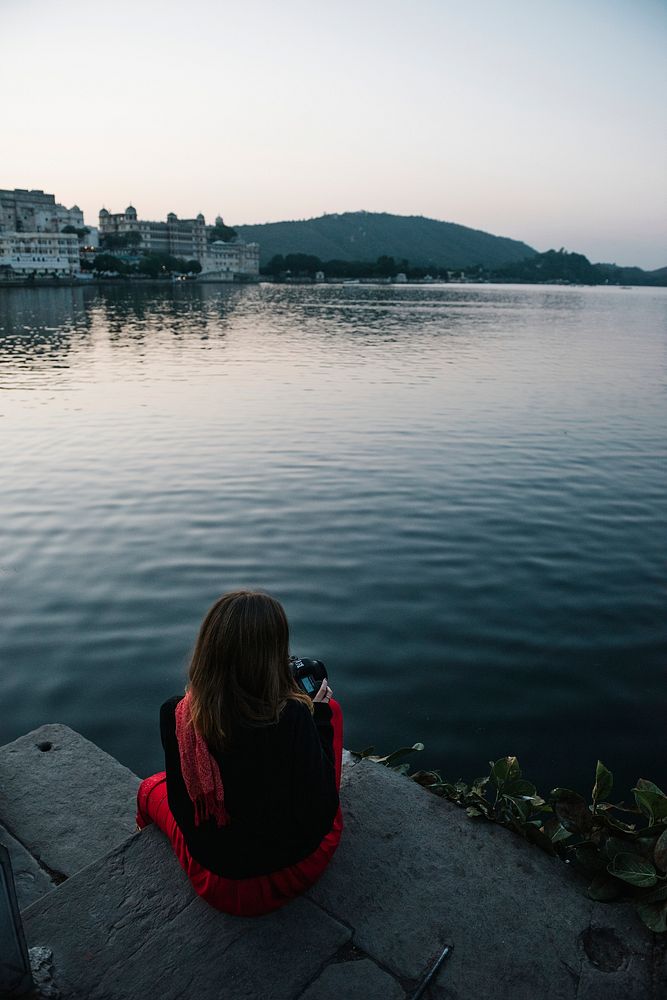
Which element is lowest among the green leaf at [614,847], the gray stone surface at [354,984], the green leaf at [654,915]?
the gray stone surface at [354,984]

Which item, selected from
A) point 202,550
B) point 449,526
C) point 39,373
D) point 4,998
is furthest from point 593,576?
point 39,373

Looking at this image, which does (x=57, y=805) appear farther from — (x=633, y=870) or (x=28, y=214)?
(x=28, y=214)

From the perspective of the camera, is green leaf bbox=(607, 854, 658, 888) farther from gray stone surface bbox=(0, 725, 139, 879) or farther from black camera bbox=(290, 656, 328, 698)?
gray stone surface bbox=(0, 725, 139, 879)

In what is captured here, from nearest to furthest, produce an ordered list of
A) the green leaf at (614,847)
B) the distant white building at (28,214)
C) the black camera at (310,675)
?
the green leaf at (614,847), the black camera at (310,675), the distant white building at (28,214)

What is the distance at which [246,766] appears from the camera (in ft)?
8.50

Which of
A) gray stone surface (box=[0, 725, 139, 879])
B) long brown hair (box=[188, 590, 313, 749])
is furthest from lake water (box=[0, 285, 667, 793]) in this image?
long brown hair (box=[188, 590, 313, 749])

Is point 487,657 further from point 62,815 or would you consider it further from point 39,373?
point 39,373

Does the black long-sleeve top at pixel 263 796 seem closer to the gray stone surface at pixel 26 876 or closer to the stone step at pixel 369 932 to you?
the stone step at pixel 369 932

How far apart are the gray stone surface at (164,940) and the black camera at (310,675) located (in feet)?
2.81

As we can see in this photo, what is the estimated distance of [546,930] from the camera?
2.74 metres

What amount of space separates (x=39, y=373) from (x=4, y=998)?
79.2ft

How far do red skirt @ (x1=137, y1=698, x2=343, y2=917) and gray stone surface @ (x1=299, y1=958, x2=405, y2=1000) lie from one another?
34 cm

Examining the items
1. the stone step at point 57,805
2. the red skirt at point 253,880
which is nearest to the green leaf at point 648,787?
the red skirt at point 253,880

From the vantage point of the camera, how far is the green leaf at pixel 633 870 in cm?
277
